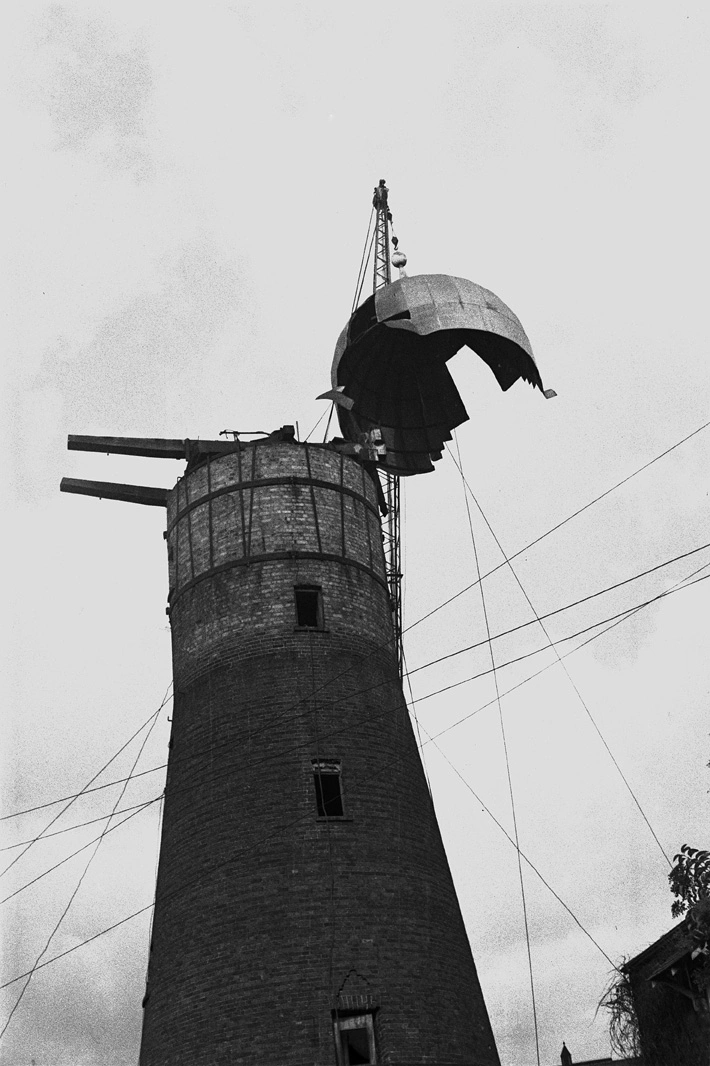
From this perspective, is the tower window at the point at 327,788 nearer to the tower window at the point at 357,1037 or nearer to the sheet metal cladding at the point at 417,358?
the tower window at the point at 357,1037

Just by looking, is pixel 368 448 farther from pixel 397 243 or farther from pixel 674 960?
pixel 674 960

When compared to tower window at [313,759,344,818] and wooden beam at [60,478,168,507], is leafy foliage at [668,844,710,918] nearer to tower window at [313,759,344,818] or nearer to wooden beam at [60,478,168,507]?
tower window at [313,759,344,818]

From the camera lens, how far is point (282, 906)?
20.7 m

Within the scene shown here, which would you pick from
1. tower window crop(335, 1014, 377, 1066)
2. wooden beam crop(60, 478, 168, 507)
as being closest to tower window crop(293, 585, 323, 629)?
wooden beam crop(60, 478, 168, 507)

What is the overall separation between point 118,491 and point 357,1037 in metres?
14.3

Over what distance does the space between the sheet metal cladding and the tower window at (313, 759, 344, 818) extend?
382 inches

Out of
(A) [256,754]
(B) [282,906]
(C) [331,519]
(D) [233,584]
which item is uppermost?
(C) [331,519]

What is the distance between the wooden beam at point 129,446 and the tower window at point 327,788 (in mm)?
9063

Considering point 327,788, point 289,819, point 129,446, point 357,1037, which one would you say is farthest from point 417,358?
point 357,1037

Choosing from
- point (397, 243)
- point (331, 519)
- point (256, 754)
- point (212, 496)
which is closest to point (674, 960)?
point (256, 754)

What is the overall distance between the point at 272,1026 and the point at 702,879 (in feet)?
31.3

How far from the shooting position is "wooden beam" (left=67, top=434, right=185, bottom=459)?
92.1ft

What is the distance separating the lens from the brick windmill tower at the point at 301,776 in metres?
20.1

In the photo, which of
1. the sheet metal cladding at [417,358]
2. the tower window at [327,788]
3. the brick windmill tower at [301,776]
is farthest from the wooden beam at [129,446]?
the tower window at [327,788]
